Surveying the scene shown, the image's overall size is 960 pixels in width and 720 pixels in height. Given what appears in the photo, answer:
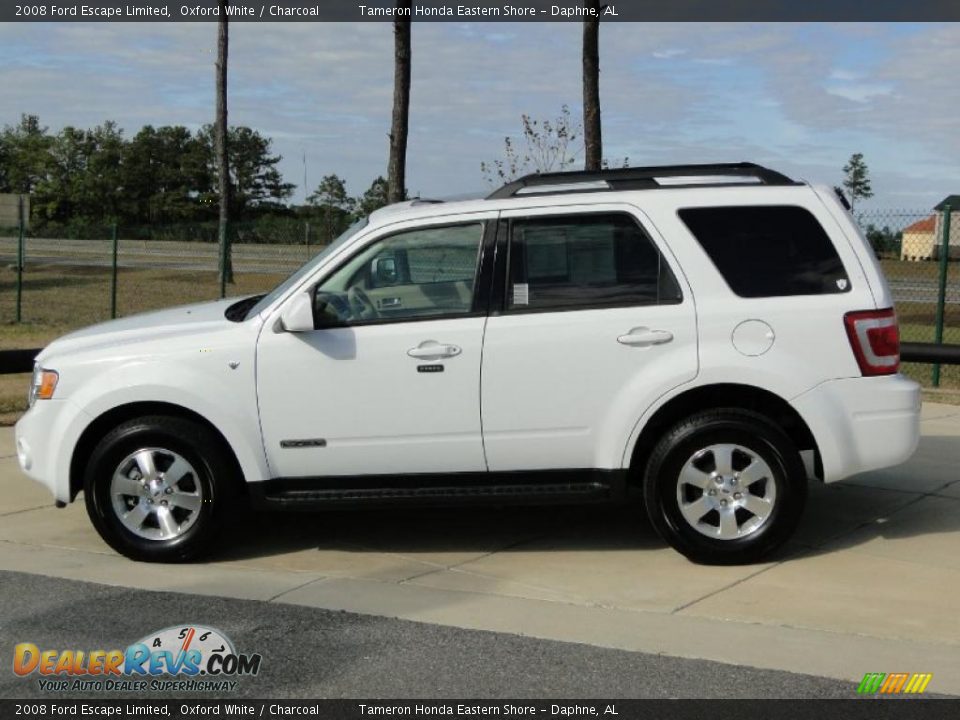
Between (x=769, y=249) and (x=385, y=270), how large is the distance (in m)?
2.01

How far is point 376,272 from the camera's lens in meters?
6.71

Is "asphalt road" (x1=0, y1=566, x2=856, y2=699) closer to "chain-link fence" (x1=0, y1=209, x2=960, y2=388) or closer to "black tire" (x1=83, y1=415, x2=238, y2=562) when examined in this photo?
"black tire" (x1=83, y1=415, x2=238, y2=562)

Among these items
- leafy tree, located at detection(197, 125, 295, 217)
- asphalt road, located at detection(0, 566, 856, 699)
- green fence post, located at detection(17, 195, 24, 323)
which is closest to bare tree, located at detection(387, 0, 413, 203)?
green fence post, located at detection(17, 195, 24, 323)

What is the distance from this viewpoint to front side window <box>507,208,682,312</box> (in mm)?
6547

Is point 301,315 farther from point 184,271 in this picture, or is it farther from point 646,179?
point 184,271

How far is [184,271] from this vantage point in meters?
29.5

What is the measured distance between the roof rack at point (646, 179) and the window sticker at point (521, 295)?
57 centimetres

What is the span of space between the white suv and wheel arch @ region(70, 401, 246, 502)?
2 centimetres

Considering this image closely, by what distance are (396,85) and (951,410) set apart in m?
9.15

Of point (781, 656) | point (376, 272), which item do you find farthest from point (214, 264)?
point (781, 656)

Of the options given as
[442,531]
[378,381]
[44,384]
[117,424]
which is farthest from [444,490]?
[44,384]

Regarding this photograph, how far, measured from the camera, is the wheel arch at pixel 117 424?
672cm

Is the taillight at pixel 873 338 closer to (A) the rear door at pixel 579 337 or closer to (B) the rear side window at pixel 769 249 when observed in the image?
(B) the rear side window at pixel 769 249
